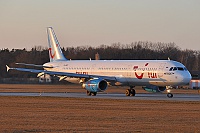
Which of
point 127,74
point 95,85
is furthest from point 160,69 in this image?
point 95,85

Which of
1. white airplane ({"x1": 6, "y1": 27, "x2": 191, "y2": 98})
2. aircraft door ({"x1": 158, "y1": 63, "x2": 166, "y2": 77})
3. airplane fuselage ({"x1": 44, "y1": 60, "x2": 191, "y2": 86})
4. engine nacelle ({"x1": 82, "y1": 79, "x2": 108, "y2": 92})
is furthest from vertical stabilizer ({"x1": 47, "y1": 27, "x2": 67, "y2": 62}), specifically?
aircraft door ({"x1": 158, "y1": 63, "x2": 166, "y2": 77})

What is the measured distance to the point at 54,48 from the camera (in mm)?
76250

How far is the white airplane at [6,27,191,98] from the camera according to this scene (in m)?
60.4

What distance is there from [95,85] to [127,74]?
3.59 meters

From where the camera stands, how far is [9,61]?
153 metres

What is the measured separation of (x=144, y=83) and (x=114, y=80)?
3.96m

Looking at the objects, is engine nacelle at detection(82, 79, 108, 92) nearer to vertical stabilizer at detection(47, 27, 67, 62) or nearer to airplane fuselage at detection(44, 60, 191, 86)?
airplane fuselage at detection(44, 60, 191, 86)

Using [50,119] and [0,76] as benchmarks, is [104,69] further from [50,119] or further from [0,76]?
[0,76]

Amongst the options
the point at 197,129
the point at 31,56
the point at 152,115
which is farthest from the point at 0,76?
the point at 197,129

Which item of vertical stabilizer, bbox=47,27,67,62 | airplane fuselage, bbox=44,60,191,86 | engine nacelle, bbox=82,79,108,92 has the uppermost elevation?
vertical stabilizer, bbox=47,27,67,62

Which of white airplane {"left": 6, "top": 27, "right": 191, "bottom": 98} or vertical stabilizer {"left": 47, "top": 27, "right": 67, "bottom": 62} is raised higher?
vertical stabilizer {"left": 47, "top": 27, "right": 67, "bottom": 62}

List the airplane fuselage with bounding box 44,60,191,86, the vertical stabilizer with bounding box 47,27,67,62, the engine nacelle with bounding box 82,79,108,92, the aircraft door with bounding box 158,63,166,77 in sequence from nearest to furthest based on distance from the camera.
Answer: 1. the airplane fuselage with bounding box 44,60,191,86
2. the aircraft door with bounding box 158,63,166,77
3. the engine nacelle with bounding box 82,79,108,92
4. the vertical stabilizer with bounding box 47,27,67,62

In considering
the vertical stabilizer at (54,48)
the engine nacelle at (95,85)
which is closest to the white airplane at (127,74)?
the engine nacelle at (95,85)

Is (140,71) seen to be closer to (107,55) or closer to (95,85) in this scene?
(95,85)
